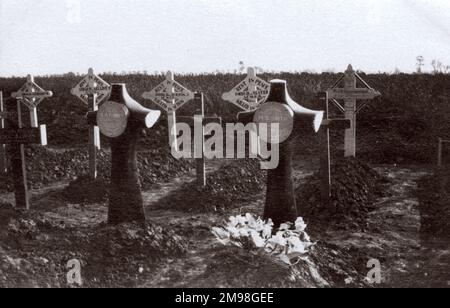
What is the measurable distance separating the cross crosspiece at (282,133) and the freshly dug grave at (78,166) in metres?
4.27

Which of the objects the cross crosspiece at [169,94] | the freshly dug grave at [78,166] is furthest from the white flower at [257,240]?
the cross crosspiece at [169,94]

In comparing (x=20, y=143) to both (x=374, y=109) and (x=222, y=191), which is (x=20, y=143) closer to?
(x=222, y=191)

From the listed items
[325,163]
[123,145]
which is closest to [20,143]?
[123,145]

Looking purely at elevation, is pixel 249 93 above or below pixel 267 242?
above

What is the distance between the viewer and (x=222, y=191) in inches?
408

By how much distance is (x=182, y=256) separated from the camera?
7.14 metres

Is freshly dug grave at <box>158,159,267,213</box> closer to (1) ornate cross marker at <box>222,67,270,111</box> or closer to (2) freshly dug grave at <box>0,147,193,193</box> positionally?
(2) freshly dug grave at <box>0,147,193,193</box>

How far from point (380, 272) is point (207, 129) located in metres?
5.20

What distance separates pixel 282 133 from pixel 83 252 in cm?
271

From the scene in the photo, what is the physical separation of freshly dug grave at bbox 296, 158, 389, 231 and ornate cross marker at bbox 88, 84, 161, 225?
A: 8.38 ft

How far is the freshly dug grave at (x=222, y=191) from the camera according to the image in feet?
32.3

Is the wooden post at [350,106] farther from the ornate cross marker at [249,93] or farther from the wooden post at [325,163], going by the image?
the ornate cross marker at [249,93]
